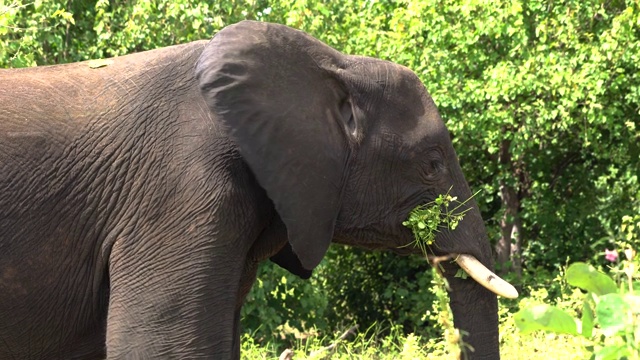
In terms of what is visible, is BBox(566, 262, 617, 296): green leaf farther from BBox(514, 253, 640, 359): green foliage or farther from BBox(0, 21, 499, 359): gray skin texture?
BBox(0, 21, 499, 359): gray skin texture

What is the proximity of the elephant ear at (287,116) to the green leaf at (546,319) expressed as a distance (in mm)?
1981

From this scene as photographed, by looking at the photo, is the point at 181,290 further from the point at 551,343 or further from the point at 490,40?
the point at 490,40

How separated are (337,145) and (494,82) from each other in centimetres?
590

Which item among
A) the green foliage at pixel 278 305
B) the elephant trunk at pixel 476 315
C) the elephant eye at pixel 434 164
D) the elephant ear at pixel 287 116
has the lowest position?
the green foliage at pixel 278 305

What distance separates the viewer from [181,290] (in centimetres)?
500

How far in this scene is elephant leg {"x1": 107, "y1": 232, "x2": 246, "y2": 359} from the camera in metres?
5.00

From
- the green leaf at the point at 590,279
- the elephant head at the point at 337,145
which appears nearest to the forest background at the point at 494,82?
the elephant head at the point at 337,145

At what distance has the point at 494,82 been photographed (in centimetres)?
1107

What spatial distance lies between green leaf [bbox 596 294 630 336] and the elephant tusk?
2178 millimetres

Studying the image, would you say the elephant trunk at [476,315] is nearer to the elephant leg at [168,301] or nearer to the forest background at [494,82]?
the elephant leg at [168,301]

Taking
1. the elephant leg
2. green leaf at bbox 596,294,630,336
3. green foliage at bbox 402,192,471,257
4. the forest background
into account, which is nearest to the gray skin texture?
the elephant leg

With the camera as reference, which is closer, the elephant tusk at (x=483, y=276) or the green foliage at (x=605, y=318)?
the green foliage at (x=605, y=318)

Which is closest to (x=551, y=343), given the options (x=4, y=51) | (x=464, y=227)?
(x=464, y=227)

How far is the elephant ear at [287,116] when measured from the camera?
5090 mm
